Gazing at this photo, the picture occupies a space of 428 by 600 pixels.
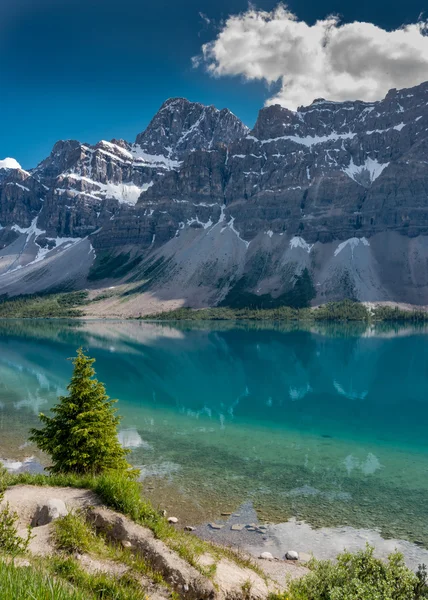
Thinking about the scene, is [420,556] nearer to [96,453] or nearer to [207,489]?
[207,489]

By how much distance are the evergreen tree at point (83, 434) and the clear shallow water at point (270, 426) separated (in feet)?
20.5

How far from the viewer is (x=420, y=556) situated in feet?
59.4

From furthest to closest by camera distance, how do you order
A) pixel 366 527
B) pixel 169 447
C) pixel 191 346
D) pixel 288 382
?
pixel 191 346 → pixel 288 382 → pixel 169 447 → pixel 366 527

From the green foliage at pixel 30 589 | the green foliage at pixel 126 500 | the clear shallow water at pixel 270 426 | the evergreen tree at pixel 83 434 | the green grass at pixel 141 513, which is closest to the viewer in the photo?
the green foliage at pixel 30 589

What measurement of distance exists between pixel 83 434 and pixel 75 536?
9.07 m

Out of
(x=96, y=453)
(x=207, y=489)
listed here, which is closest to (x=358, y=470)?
(x=207, y=489)

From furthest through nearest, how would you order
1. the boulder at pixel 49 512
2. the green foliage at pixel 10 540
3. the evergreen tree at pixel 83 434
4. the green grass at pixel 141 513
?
the evergreen tree at pixel 83 434 → the boulder at pixel 49 512 → the green grass at pixel 141 513 → the green foliage at pixel 10 540

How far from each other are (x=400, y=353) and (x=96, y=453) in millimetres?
90996

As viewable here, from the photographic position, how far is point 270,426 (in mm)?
40875

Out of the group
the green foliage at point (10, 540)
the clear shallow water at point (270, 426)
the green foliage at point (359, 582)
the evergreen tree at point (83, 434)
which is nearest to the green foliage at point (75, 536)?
the green foliage at point (10, 540)

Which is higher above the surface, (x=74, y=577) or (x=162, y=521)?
(x=74, y=577)

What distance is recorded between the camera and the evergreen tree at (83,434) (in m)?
18.6

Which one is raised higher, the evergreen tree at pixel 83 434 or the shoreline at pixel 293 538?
the evergreen tree at pixel 83 434

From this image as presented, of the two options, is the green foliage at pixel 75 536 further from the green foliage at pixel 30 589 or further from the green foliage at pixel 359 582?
the green foliage at pixel 30 589
